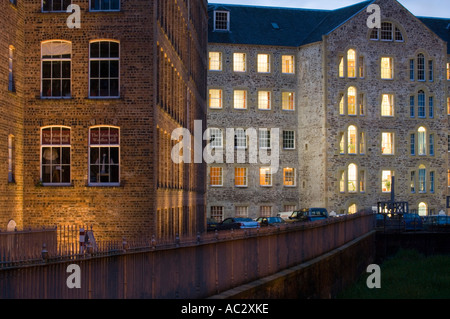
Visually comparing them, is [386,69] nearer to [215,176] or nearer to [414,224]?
[215,176]

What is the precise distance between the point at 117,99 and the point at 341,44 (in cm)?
4187

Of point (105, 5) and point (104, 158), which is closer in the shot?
point (104, 158)

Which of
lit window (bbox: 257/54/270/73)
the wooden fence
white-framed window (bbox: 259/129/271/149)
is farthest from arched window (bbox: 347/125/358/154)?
the wooden fence

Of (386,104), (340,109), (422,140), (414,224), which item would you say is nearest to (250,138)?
(340,109)

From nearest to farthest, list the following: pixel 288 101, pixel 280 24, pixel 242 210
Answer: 1. pixel 242 210
2. pixel 288 101
3. pixel 280 24

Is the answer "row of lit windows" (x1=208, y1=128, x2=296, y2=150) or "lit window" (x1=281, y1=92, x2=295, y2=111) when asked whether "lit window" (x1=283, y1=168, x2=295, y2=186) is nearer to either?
"row of lit windows" (x1=208, y1=128, x2=296, y2=150)

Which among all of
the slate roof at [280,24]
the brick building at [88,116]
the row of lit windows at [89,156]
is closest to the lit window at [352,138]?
the slate roof at [280,24]

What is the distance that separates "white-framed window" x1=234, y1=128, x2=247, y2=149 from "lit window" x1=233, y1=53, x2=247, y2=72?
192 inches

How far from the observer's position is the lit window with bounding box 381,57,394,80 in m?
70.8

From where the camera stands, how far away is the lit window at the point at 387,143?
7075 cm

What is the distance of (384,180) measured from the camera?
232 ft

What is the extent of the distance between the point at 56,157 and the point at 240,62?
4234cm
